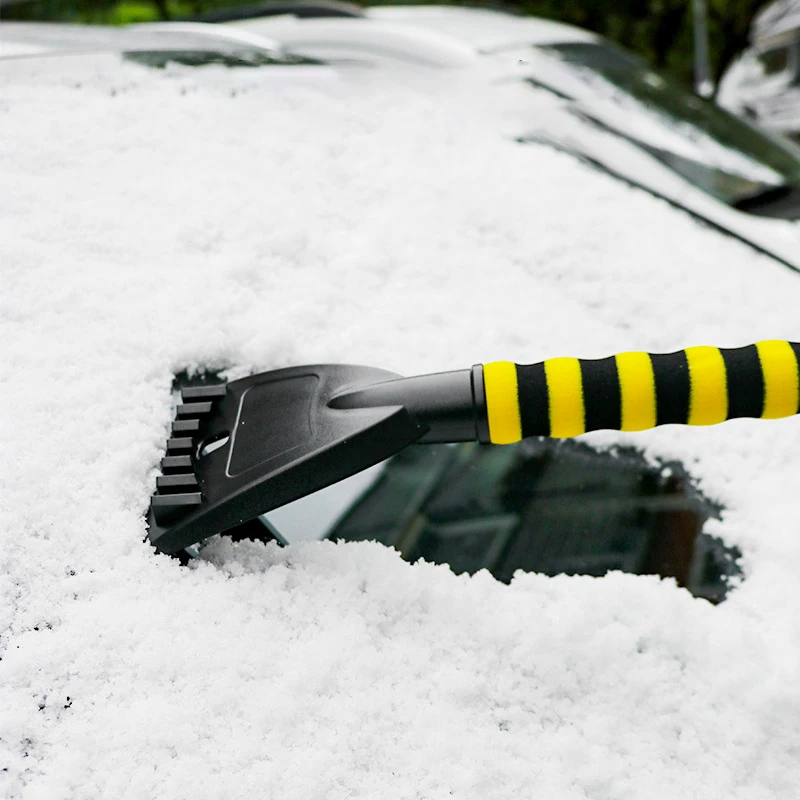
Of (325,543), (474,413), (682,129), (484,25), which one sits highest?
(484,25)

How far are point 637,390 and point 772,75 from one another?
390 centimetres

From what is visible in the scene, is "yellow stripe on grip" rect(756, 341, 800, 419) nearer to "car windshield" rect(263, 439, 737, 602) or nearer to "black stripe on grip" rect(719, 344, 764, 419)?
"black stripe on grip" rect(719, 344, 764, 419)

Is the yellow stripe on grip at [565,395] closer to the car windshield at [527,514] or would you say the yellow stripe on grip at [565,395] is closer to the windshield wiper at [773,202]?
the car windshield at [527,514]

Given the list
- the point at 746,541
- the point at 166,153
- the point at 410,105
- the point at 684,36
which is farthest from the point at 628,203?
the point at 684,36

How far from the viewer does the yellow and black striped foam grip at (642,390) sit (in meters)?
0.73

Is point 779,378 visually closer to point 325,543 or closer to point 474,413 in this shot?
point 474,413

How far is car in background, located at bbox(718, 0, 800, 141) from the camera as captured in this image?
369 centimetres

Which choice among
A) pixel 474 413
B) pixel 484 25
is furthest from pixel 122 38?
pixel 474 413

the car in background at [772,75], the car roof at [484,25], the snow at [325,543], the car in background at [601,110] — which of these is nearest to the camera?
the snow at [325,543]

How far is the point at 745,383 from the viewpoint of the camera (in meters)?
0.73

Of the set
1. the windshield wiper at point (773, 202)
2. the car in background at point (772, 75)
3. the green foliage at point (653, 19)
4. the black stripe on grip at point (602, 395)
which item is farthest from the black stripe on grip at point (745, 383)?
the green foliage at point (653, 19)

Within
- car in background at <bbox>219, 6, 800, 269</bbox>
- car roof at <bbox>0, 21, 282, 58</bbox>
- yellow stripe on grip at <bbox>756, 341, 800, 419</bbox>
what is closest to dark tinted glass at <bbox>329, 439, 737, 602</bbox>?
yellow stripe on grip at <bbox>756, 341, 800, 419</bbox>

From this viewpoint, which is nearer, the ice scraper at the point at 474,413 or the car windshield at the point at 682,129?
the ice scraper at the point at 474,413

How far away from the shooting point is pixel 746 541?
883 millimetres
